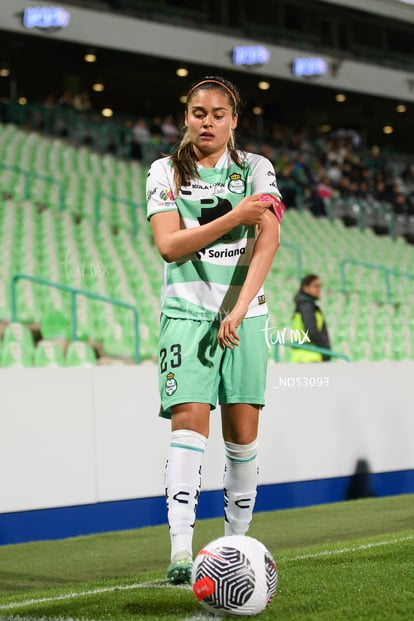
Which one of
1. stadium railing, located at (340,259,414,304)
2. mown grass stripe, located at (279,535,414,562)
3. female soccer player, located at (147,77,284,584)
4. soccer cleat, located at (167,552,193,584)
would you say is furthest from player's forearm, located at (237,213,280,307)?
stadium railing, located at (340,259,414,304)

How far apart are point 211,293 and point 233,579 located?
1211 millimetres

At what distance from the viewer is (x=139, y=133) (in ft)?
75.2

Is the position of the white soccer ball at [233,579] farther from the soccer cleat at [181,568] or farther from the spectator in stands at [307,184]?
the spectator in stands at [307,184]

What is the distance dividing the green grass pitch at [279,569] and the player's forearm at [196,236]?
1.23 m

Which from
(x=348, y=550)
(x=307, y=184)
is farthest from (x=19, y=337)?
(x=307, y=184)

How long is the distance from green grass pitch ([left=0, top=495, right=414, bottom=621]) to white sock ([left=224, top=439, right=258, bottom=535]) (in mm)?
292

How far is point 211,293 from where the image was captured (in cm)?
430

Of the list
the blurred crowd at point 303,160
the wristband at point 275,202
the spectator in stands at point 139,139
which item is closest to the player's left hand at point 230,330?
the wristband at point 275,202

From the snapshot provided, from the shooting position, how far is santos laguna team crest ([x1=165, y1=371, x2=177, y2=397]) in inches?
166

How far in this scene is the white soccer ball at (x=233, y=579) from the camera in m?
3.48

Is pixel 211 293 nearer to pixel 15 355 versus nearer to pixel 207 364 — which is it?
pixel 207 364

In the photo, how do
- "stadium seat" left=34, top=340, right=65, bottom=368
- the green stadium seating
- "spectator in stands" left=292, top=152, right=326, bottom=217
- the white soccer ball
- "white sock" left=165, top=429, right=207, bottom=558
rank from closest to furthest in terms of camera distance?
the white soccer ball < "white sock" left=165, top=429, right=207, bottom=558 < "stadium seat" left=34, top=340, right=65, bottom=368 < the green stadium seating < "spectator in stands" left=292, top=152, right=326, bottom=217

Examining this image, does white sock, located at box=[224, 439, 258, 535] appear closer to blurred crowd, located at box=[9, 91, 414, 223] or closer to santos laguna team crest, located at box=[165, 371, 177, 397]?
santos laguna team crest, located at box=[165, 371, 177, 397]

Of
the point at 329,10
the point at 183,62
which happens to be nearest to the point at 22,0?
the point at 183,62
